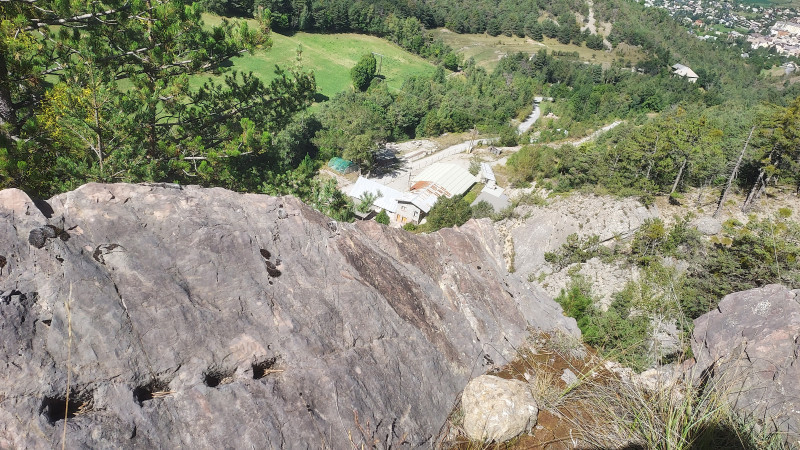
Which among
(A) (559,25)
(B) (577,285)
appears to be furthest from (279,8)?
(B) (577,285)

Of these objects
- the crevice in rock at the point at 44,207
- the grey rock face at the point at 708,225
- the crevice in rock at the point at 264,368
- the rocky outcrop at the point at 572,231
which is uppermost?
the crevice in rock at the point at 44,207

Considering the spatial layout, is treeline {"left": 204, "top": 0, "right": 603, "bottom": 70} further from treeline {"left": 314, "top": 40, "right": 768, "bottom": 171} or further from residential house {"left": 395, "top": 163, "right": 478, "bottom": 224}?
residential house {"left": 395, "top": 163, "right": 478, "bottom": 224}

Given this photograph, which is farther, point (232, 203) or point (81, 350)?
point (232, 203)

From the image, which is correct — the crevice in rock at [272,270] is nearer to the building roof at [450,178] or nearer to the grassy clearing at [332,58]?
the building roof at [450,178]

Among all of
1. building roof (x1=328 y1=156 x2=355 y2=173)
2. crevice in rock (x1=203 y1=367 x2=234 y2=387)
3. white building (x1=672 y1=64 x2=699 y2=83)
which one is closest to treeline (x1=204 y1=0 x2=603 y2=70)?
white building (x1=672 y1=64 x2=699 y2=83)

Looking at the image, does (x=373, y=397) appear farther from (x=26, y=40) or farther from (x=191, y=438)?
(x=26, y=40)

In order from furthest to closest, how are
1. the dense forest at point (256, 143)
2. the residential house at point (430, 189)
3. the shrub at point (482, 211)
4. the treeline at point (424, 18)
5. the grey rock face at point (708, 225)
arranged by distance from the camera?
the treeline at point (424, 18)
the residential house at point (430, 189)
the shrub at point (482, 211)
the grey rock face at point (708, 225)
the dense forest at point (256, 143)

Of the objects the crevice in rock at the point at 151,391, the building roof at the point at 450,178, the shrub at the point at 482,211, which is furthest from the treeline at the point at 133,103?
the building roof at the point at 450,178
